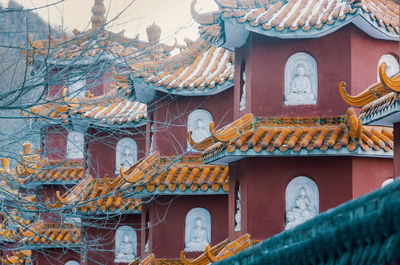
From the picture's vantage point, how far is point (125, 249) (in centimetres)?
1886

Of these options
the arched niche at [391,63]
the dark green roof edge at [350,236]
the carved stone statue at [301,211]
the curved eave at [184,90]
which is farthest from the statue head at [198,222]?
the dark green roof edge at [350,236]

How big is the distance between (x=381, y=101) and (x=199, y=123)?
7588 mm

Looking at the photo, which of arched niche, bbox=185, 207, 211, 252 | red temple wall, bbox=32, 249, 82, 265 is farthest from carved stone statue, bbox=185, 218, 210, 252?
red temple wall, bbox=32, 249, 82, 265

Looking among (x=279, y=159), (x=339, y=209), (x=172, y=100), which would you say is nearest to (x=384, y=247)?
(x=339, y=209)

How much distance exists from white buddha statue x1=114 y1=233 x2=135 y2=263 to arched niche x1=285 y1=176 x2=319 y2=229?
737cm

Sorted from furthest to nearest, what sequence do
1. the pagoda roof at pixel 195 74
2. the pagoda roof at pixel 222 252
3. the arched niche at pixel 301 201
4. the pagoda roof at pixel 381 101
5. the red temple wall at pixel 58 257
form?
the red temple wall at pixel 58 257, the pagoda roof at pixel 195 74, the arched niche at pixel 301 201, the pagoda roof at pixel 222 252, the pagoda roof at pixel 381 101

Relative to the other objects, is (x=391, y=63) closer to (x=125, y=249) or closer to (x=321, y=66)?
(x=321, y=66)

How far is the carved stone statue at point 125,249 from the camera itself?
738 inches

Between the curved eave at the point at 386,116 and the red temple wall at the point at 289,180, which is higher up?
the curved eave at the point at 386,116

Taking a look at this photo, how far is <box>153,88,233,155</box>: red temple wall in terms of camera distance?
16609 mm

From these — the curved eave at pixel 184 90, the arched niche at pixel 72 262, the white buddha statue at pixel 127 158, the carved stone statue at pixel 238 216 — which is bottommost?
the arched niche at pixel 72 262

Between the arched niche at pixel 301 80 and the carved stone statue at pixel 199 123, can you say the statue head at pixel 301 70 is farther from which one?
the carved stone statue at pixel 199 123

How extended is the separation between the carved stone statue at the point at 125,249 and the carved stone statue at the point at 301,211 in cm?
736

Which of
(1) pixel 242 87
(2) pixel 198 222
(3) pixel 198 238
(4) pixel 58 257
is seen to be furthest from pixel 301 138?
(4) pixel 58 257
